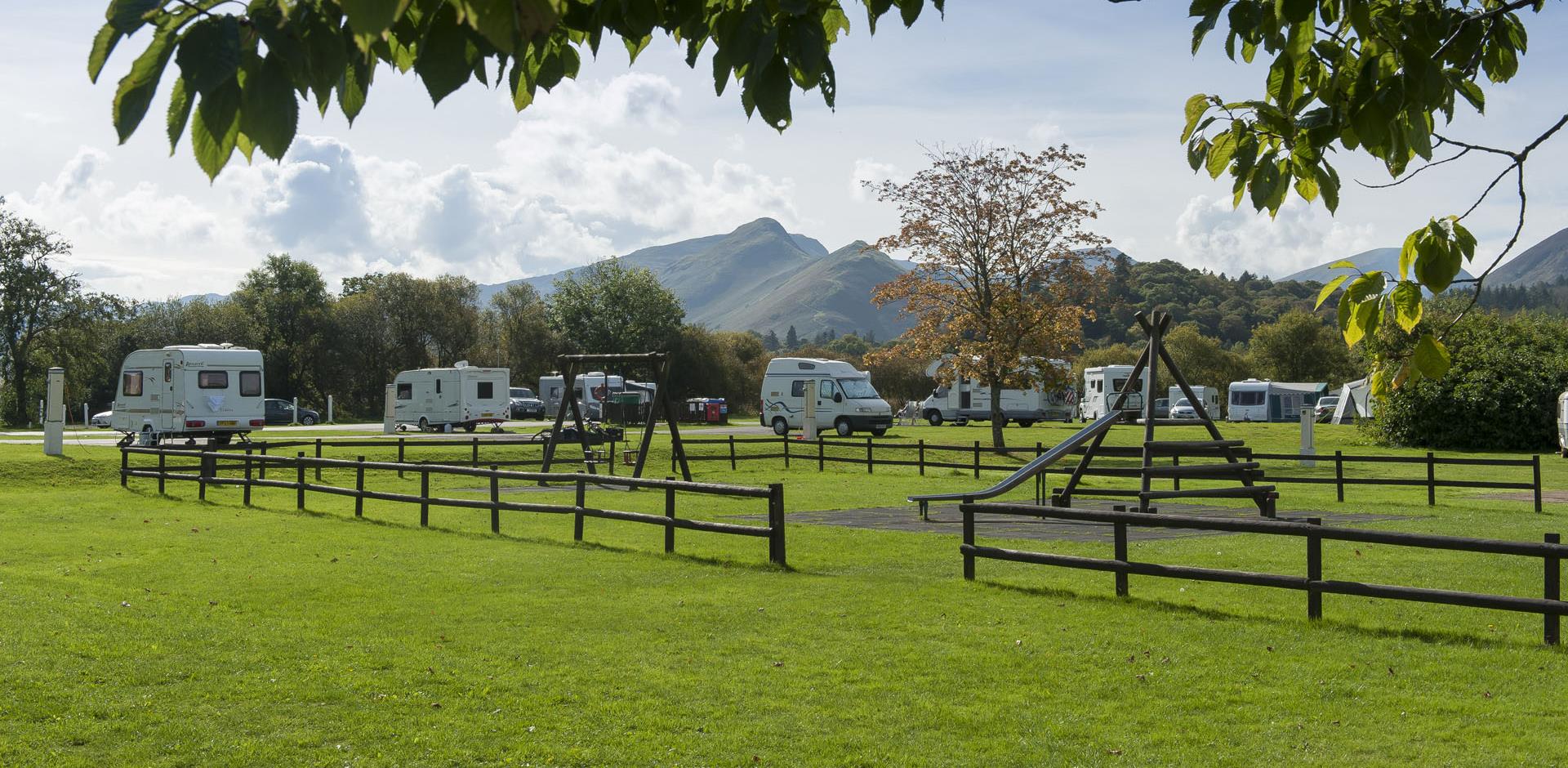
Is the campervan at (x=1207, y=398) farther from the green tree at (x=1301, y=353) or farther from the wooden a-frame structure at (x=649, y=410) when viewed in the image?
the wooden a-frame structure at (x=649, y=410)

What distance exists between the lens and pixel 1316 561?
8992 mm

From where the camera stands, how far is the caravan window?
215 feet

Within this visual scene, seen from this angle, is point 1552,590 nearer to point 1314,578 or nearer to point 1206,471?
point 1314,578

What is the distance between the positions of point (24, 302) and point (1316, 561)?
193ft

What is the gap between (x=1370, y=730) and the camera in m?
6.05

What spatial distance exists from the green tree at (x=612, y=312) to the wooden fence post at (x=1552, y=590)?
62.2 meters

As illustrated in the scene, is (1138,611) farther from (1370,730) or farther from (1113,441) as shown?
(1113,441)

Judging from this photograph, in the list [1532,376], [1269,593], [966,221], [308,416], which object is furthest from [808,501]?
[308,416]

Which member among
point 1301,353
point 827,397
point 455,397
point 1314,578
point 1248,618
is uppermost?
point 1301,353

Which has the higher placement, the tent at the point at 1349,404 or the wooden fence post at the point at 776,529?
the tent at the point at 1349,404

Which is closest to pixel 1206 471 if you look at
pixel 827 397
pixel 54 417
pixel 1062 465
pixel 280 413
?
pixel 1062 465

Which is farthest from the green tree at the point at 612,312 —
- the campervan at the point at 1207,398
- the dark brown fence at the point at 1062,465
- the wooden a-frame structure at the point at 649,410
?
the wooden a-frame structure at the point at 649,410

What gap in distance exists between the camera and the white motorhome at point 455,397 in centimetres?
4416

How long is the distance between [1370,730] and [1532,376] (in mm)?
37665
